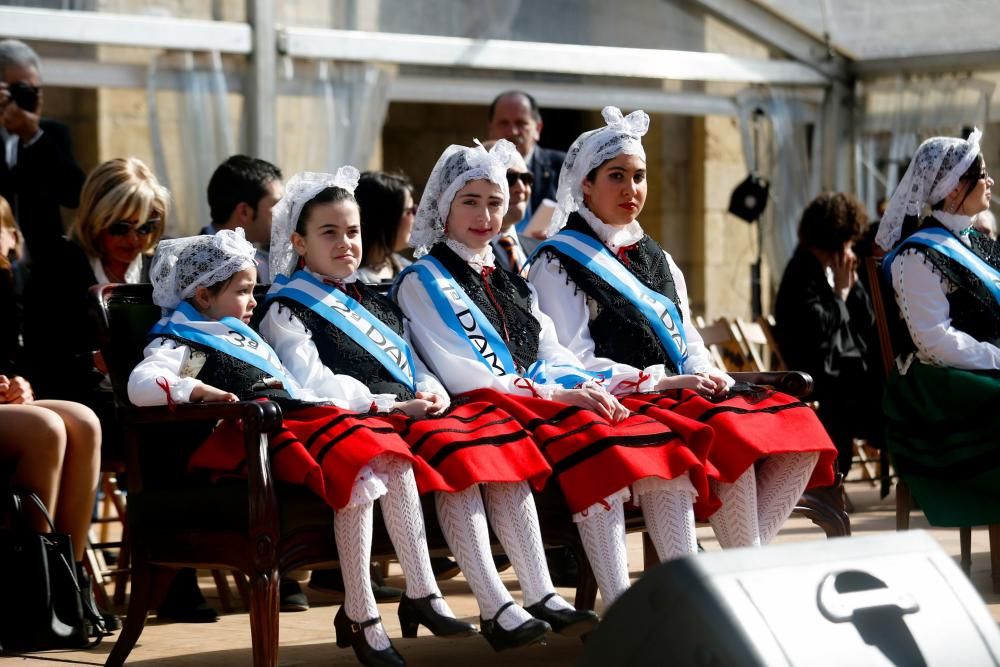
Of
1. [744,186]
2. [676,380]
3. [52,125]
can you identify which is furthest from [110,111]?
[676,380]

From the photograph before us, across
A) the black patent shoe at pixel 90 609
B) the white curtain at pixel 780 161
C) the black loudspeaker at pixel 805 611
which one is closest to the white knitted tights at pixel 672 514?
the black loudspeaker at pixel 805 611

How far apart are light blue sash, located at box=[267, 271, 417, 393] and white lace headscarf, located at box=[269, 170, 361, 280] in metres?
0.06

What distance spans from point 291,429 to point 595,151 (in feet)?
4.50

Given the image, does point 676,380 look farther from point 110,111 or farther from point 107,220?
point 110,111

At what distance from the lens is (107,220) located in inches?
205

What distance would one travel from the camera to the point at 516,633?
12.6ft

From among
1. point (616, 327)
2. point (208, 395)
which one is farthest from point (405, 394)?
point (616, 327)

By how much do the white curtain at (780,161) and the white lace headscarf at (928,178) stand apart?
15.1 feet

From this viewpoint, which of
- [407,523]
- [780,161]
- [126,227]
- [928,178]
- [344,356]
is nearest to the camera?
[407,523]

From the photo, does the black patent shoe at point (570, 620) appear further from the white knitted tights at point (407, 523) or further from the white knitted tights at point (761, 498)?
the white knitted tights at point (761, 498)

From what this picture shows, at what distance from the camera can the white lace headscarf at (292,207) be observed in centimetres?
443

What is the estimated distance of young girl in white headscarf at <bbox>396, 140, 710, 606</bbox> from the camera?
4.12 m

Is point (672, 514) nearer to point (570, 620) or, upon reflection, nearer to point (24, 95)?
point (570, 620)

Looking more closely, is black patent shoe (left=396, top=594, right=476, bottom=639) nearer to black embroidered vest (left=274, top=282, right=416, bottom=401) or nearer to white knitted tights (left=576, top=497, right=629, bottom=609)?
white knitted tights (left=576, top=497, right=629, bottom=609)
